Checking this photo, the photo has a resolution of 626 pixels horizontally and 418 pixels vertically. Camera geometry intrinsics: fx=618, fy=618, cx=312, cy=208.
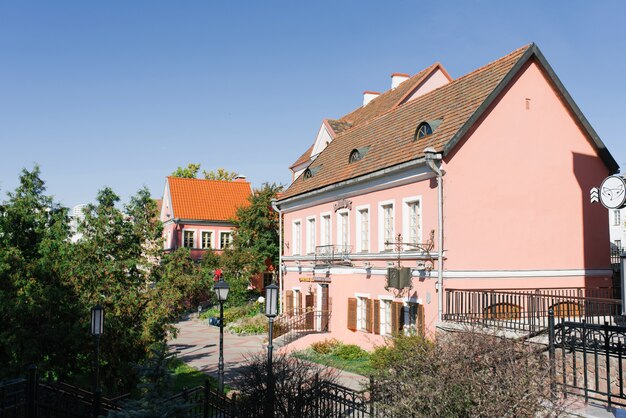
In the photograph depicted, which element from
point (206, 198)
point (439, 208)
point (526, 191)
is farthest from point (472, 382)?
point (206, 198)

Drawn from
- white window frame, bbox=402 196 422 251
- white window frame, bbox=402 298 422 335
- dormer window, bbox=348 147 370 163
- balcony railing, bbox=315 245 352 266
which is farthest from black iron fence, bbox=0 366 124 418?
dormer window, bbox=348 147 370 163

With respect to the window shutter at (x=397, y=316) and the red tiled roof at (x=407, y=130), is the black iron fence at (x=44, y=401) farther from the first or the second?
the red tiled roof at (x=407, y=130)

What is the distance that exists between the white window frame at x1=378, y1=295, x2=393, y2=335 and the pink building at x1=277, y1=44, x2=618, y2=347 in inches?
1.4

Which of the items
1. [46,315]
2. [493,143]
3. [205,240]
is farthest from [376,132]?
[205,240]

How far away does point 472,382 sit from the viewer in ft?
25.3

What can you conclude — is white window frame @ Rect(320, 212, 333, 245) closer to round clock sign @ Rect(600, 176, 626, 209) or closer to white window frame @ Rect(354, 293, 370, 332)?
white window frame @ Rect(354, 293, 370, 332)

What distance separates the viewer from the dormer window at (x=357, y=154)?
23.9m

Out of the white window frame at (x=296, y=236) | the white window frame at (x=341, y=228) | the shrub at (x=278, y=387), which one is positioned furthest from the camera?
the white window frame at (x=296, y=236)

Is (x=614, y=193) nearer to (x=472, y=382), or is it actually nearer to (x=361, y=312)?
(x=472, y=382)

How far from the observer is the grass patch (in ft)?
59.9

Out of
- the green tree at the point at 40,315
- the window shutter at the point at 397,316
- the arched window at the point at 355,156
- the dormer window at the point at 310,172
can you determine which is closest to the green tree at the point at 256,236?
the dormer window at the point at 310,172

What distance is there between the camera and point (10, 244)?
2109 cm

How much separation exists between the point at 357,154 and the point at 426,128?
450 centimetres

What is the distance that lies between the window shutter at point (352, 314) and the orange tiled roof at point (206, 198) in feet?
81.8
